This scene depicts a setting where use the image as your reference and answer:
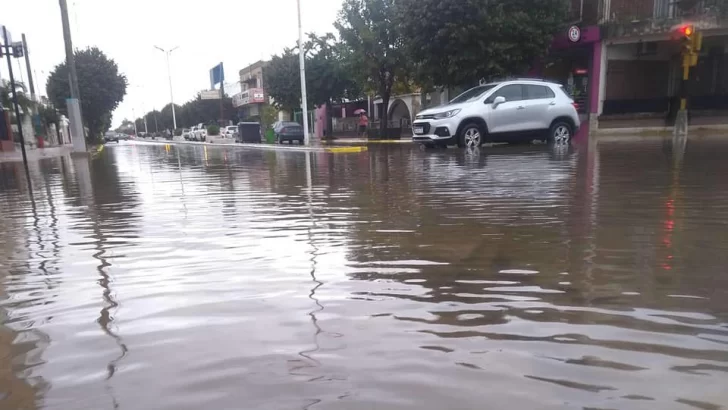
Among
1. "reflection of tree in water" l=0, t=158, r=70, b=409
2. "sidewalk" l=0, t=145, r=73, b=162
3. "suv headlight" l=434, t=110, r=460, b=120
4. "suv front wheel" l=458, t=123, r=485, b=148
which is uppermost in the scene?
"suv headlight" l=434, t=110, r=460, b=120

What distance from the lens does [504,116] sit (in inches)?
510

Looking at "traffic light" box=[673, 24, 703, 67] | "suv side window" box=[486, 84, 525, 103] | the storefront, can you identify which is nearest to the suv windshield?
"suv side window" box=[486, 84, 525, 103]

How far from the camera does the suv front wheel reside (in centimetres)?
1298

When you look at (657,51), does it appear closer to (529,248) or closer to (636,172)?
(636,172)

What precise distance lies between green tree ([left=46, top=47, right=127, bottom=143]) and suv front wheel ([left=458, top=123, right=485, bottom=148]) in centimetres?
3646

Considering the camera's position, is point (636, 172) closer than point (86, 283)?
No

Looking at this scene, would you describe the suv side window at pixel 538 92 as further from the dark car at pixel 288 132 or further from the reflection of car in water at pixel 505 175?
the dark car at pixel 288 132

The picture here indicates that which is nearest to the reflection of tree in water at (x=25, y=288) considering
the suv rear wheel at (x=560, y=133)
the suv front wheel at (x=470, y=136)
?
the suv front wheel at (x=470, y=136)

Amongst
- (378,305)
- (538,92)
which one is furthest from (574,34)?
(378,305)

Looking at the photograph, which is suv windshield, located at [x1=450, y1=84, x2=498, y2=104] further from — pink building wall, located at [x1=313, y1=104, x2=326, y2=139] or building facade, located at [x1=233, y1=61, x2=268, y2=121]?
building facade, located at [x1=233, y1=61, x2=268, y2=121]

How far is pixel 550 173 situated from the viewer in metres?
7.79

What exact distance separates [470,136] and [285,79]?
1110 inches

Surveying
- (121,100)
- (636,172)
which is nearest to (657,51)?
(636,172)

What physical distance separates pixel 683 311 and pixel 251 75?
80.1m
